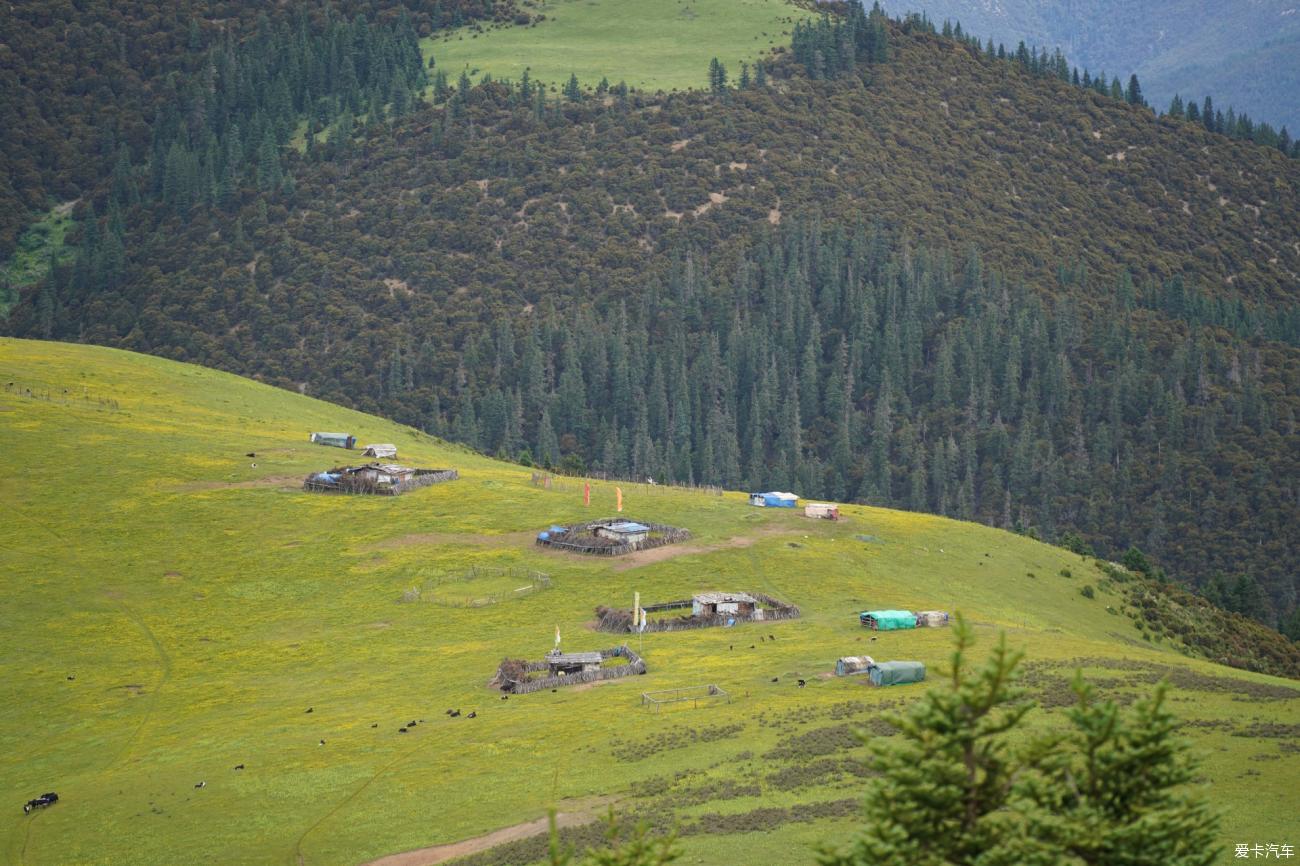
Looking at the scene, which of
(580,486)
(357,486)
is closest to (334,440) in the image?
(357,486)

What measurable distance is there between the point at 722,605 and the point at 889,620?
36.7ft

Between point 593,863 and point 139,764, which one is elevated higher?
point 593,863

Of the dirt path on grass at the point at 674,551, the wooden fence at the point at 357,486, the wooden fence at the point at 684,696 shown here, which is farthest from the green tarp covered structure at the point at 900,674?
the wooden fence at the point at 357,486

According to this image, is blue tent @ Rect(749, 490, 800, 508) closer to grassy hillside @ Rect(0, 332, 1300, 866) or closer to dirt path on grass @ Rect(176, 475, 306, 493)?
grassy hillside @ Rect(0, 332, 1300, 866)

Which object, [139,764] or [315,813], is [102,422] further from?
[315,813]

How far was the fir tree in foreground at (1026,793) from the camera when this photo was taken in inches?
1270

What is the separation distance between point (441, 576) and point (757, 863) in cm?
5498

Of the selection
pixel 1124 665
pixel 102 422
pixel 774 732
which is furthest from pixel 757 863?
pixel 102 422

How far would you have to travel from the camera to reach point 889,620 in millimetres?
94375

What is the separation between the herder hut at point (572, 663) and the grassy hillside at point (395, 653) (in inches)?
100

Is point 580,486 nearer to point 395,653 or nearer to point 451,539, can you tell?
point 451,539

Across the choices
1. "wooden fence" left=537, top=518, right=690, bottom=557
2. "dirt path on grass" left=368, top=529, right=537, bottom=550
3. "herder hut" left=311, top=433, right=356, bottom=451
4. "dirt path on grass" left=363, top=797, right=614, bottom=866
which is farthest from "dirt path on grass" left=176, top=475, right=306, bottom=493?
"dirt path on grass" left=363, top=797, right=614, bottom=866

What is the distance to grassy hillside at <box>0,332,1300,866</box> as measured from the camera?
217 feet

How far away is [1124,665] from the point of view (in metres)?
82.7
